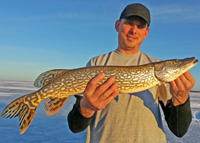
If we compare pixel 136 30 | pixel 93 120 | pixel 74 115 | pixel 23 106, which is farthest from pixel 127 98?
pixel 23 106

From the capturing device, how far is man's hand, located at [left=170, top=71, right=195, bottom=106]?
2.15 meters

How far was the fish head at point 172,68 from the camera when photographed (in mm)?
2331

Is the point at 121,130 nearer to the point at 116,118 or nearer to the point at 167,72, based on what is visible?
the point at 116,118

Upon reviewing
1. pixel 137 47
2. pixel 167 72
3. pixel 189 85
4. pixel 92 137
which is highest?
pixel 137 47

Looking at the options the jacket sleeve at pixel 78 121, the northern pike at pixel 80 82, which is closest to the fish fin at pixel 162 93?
the northern pike at pixel 80 82

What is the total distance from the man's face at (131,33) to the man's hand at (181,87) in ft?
2.68

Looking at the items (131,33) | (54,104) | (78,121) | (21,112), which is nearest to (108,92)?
(78,121)

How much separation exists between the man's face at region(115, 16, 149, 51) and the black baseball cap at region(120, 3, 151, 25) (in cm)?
6

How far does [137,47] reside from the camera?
2736 mm

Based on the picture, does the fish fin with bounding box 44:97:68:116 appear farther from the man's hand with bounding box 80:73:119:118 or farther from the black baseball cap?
the black baseball cap

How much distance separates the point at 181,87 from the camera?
2152mm

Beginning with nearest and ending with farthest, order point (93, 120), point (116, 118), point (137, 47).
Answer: point (116, 118) < point (93, 120) < point (137, 47)

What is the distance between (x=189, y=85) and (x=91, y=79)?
1232 millimetres

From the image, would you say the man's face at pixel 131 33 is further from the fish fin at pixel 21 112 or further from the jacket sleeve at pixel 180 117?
the fish fin at pixel 21 112
